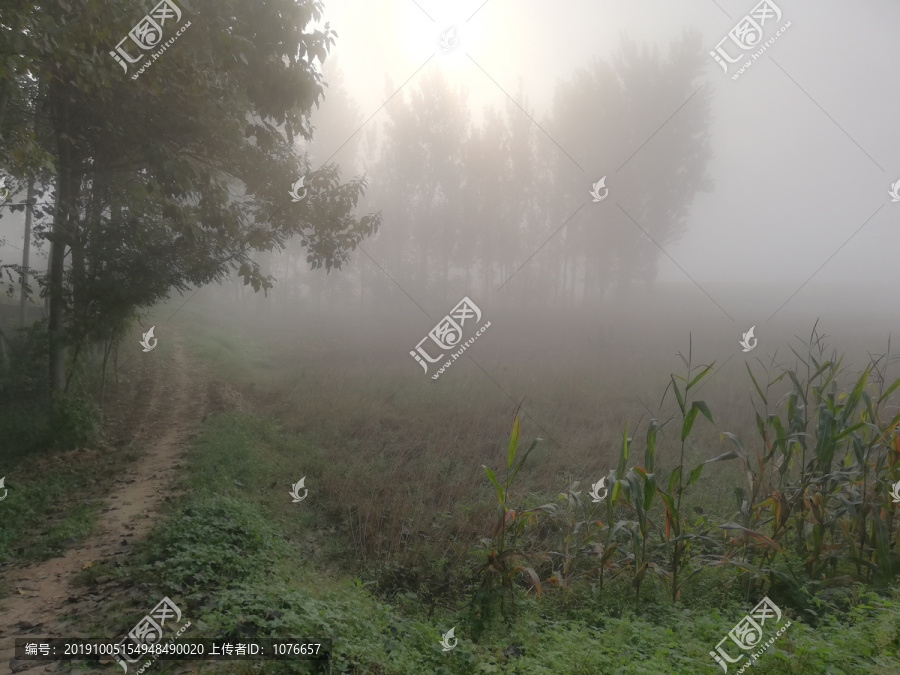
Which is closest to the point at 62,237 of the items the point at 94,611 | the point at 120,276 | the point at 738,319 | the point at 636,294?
the point at 120,276

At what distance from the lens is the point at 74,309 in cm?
Result: 848

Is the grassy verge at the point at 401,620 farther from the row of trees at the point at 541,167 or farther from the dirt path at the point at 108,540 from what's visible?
the row of trees at the point at 541,167

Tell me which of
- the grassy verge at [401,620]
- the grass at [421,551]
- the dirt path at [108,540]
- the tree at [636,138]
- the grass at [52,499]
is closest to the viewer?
the grassy verge at [401,620]

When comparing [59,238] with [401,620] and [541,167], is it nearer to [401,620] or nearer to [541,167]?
[401,620]

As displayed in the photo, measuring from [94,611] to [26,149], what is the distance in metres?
5.40

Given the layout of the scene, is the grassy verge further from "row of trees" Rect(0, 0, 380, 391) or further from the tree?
the tree

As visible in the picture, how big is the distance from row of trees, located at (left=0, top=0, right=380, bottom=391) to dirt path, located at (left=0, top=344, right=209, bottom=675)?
199cm

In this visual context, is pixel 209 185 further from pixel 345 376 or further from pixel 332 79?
pixel 332 79

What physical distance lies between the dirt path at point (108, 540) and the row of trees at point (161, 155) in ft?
6.53

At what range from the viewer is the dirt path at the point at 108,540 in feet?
12.3

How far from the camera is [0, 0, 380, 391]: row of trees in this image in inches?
289

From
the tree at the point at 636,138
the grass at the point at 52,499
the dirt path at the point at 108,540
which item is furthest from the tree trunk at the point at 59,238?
the tree at the point at 636,138

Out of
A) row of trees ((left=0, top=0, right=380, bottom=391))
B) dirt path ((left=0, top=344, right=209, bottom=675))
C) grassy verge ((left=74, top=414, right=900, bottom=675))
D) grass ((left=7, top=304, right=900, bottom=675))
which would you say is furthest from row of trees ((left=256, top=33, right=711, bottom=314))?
grassy verge ((left=74, top=414, right=900, bottom=675))

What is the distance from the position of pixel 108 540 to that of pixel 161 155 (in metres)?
5.51
